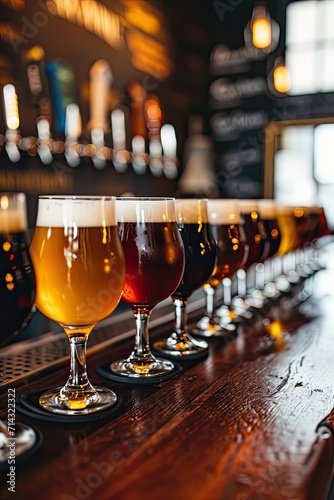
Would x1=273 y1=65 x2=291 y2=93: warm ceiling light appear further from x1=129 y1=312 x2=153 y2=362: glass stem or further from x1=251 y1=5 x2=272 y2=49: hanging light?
x1=129 y1=312 x2=153 y2=362: glass stem

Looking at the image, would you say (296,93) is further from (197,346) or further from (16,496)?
(16,496)

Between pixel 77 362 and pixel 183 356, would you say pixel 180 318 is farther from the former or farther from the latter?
pixel 77 362

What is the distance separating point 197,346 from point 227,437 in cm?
45

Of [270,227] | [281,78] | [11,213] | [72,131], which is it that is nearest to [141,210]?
[11,213]

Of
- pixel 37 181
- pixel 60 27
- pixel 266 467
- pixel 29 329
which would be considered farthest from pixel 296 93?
pixel 266 467

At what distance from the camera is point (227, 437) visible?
716 millimetres

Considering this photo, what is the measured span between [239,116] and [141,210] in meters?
6.56

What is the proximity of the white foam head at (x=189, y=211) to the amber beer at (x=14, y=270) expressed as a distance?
1.58 feet

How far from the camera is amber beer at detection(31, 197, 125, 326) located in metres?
0.78

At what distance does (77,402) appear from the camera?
2.63ft

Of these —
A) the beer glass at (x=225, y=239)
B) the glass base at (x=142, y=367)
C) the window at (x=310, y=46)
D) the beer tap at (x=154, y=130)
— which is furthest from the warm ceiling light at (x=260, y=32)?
the glass base at (x=142, y=367)

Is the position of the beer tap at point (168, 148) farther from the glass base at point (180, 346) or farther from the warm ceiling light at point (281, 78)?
the glass base at point (180, 346)

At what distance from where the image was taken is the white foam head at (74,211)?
79 cm

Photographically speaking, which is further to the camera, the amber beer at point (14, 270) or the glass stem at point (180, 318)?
the glass stem at point (180, 318)
